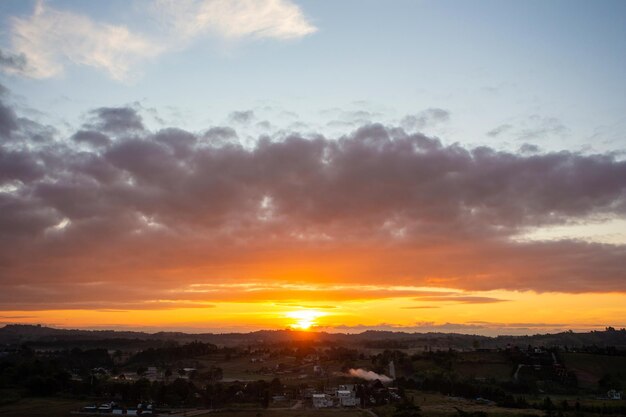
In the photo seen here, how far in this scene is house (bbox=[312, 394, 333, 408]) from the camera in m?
90.4

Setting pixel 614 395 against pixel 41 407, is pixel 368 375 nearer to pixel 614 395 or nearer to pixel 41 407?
pixel 614 395

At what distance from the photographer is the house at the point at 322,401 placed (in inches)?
3561

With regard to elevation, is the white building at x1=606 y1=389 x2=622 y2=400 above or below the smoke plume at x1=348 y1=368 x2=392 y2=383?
below

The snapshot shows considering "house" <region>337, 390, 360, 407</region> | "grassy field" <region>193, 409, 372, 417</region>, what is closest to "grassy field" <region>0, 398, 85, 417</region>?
"grassy field" <region>193, 409, 372, 417</region>

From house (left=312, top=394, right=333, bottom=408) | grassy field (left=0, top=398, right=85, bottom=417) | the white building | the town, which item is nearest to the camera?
grassy field (left=0, top=398, right=85, bottom=417)

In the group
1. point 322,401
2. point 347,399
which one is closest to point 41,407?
point 322,401

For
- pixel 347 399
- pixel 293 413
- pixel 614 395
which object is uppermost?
pixel 347 399

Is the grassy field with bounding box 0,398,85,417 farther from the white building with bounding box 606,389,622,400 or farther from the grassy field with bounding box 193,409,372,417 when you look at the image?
the white building with bounding box 606,389,622,400

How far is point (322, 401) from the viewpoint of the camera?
300 feet

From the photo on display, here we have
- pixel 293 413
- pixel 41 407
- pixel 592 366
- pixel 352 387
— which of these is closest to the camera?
pixel 293 413

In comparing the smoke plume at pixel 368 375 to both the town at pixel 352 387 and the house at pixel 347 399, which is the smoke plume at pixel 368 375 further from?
the house at pixel 347 399

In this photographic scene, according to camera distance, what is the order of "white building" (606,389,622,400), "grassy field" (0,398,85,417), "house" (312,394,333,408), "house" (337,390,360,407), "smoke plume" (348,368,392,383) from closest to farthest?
"grassy field" (0,398,85,417) < "house" (312,394,333,408) < "house" (337,390,360,407) < "white building" (606,389,622,400) < "smoke plume" (348,368,392,383)

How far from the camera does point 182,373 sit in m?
131

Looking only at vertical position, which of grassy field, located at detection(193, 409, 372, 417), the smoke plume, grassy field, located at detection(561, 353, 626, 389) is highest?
grassy field, located at detection(561, 353, 626, 389)
